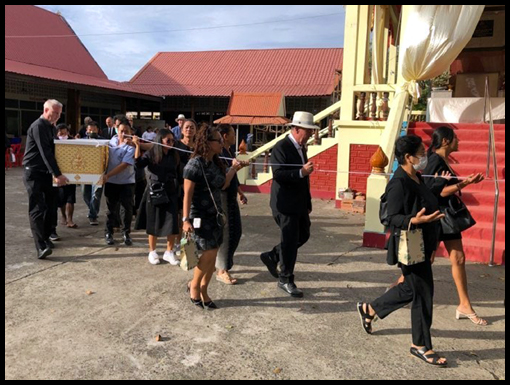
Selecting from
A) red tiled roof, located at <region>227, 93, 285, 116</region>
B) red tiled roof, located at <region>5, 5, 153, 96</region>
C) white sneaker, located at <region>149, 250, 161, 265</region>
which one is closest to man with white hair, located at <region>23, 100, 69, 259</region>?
white sneaker, located at <region>149, 250, 161, 265</region>

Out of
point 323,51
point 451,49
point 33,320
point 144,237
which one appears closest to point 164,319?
point 33,320

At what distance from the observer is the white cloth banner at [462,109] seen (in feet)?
27.7

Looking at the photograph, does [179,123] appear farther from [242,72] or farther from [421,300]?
[242,72]

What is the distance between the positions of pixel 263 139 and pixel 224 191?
827 inches

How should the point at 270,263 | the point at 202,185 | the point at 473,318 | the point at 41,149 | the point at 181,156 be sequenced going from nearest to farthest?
the point at 473,318
the point at 202,185
the point at 270,263
the point at 41,149
the point at 181,156

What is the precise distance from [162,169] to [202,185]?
4.38 feet

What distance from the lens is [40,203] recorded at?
5027mm

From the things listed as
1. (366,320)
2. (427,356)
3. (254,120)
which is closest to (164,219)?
(366,320)

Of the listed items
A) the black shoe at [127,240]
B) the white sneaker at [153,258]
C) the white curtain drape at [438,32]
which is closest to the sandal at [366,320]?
the white sneaker at [153,258]

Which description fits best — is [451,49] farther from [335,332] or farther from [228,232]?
[335,332]

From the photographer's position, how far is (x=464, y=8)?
21.4ft

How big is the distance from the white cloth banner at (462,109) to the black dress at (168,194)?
631cm

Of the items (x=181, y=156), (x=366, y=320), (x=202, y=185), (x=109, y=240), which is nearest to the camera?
(x=366, y=320)

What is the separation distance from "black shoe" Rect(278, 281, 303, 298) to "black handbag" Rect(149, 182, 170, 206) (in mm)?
1707
